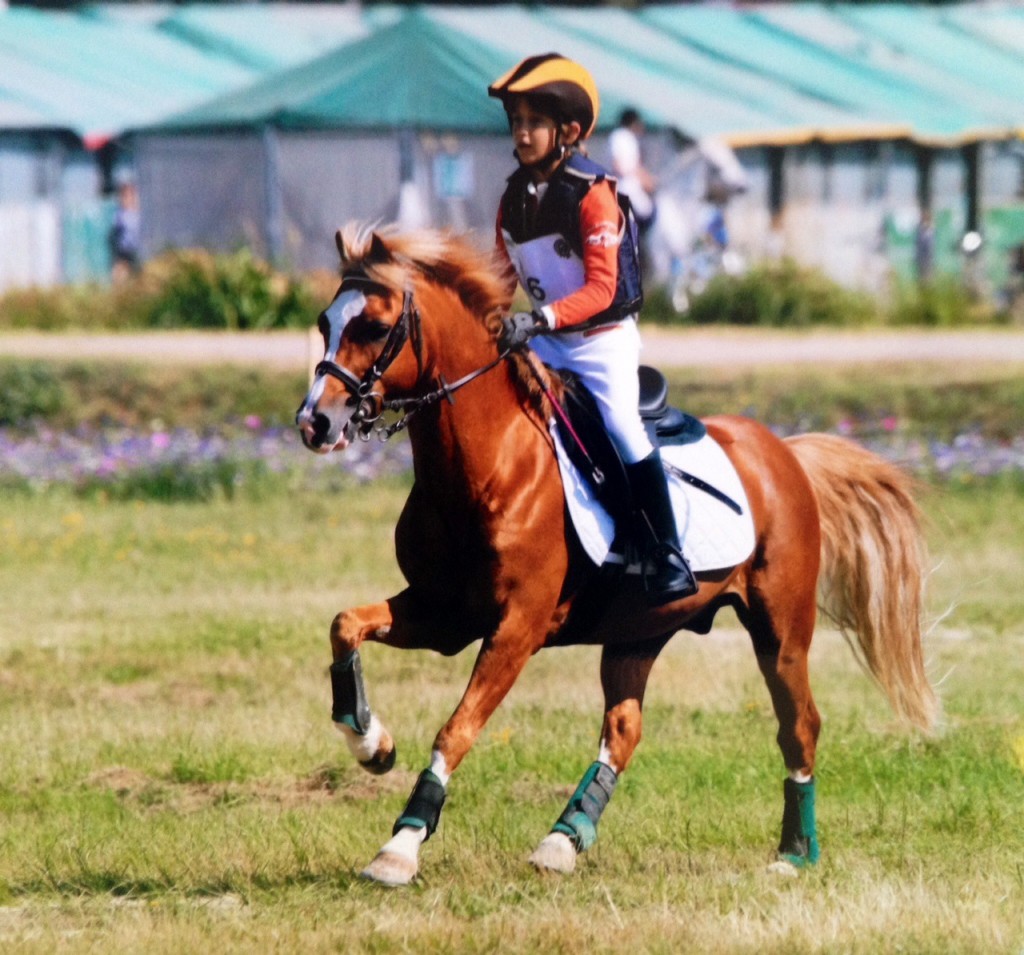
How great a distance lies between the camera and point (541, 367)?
23.2 feet

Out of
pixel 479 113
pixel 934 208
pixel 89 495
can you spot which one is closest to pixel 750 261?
pixel 479 113

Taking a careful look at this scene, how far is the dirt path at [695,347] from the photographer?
2183 centimetres

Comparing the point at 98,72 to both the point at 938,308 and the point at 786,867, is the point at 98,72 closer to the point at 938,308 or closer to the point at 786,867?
the point at 938,308

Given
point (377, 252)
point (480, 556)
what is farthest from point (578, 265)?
point (480, 556)

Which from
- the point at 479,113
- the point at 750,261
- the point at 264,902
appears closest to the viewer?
the point at 264,902

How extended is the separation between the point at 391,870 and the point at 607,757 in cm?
129

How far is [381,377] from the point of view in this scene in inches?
253

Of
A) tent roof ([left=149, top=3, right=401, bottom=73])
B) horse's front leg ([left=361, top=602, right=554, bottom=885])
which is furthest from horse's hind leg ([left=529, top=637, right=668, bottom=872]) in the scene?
tent roof ([left=149, top=3, right=401, bottom=73])

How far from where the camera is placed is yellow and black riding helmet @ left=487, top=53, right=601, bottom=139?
6.88 meters

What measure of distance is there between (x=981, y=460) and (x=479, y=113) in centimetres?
1548

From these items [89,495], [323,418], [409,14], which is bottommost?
[89,495]

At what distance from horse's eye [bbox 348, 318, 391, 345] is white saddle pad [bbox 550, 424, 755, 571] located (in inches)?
34.0

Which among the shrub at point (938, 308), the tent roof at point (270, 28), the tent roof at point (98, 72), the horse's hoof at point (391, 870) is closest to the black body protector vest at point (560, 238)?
the horse's hoof at point (391, 870)

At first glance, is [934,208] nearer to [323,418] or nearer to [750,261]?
[750,261]
